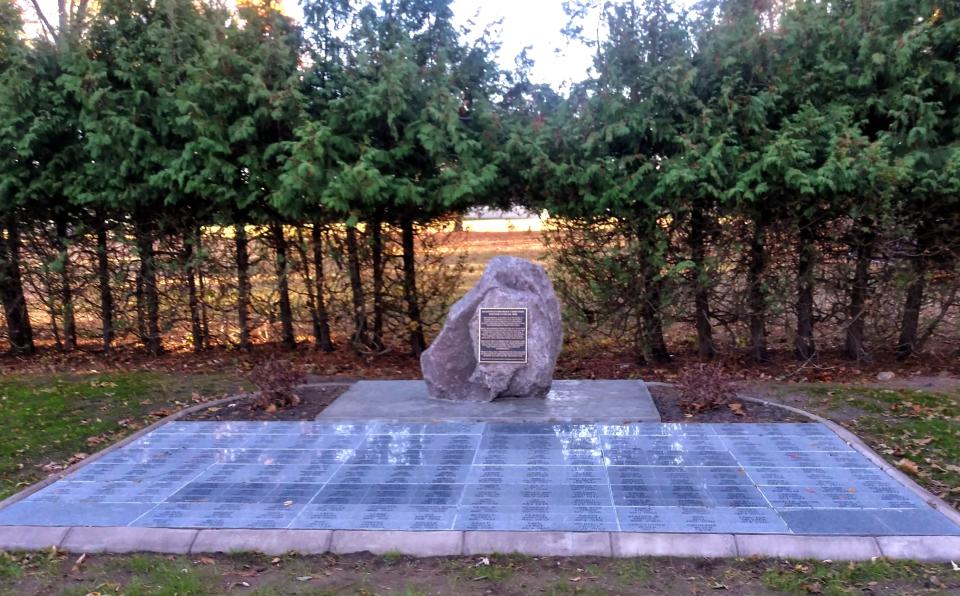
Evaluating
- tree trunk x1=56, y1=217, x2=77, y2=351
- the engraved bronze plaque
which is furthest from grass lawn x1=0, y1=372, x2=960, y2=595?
tree trunk x1=56, y1=217, x2=77, y2=351

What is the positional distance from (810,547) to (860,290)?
18.2ft

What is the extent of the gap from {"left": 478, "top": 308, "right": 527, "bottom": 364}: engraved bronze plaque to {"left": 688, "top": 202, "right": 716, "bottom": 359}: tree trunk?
257 cm

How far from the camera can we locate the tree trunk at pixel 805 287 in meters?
8.73

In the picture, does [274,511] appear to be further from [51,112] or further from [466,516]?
[51,112]

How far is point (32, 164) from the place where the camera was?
9492 millimetres

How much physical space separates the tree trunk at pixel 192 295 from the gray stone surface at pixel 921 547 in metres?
8.45

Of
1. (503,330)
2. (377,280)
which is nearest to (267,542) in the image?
(503,330)

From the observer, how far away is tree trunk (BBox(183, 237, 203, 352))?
9.96 meters

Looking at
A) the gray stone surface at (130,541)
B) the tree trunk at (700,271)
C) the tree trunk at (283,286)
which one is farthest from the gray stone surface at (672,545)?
the tree trunk at (283,286)

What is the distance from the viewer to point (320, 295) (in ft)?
32.7

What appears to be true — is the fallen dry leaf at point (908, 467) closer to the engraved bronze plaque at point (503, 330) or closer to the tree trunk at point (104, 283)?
the engraved bronze plaque at point (503, 330)

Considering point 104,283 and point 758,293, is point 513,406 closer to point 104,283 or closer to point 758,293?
point 758,293

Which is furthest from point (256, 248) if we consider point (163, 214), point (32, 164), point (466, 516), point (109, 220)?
point (466, 516)

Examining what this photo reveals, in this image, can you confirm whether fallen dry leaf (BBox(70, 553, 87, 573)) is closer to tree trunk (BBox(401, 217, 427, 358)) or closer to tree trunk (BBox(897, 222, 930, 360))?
tree trunk (BBox(401, 217, 427, 358))
